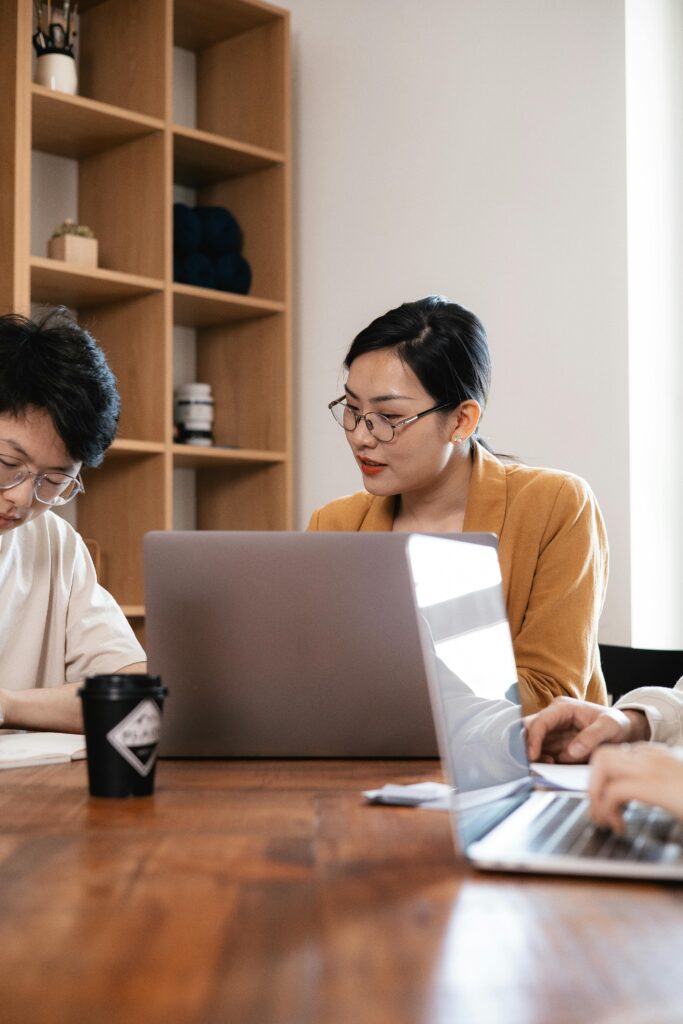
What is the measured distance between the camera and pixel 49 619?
186cm

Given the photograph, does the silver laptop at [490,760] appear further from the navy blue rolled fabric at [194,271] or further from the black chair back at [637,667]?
the navy blue rolled fabric at [194,271]

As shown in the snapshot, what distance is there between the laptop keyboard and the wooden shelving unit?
2.29 meters

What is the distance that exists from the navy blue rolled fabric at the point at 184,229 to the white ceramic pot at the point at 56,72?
460 mm

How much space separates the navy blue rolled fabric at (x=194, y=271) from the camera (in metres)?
3.41

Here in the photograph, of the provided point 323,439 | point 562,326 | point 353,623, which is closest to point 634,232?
point 562,326

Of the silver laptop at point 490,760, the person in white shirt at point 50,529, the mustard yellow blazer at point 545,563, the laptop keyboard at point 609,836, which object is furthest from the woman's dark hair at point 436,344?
the laptop keyboard at point 609,836

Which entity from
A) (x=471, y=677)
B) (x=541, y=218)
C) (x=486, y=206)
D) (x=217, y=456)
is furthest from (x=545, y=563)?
(x=217, y=456)

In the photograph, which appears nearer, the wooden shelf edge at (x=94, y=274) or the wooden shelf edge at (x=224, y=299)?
the wooden shelf edge at (x=94, y=274)

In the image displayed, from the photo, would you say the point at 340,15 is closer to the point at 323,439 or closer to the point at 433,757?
the point at 323,439

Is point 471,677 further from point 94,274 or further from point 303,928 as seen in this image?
point 94,274

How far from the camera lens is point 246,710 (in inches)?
49.6

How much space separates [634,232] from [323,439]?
45.8 inches

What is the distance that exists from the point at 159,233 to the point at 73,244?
0.25 meters

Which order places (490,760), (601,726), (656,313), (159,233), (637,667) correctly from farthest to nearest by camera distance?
(159,233) < (656,313) < (637,667) < (601,726) < (490,760)
